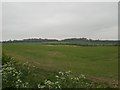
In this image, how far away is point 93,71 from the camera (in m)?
26.6

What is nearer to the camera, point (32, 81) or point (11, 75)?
point (11, 75)

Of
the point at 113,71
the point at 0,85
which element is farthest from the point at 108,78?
the point at 0,85

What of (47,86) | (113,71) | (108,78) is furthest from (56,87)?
(113,71)

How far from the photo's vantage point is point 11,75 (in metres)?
15.0

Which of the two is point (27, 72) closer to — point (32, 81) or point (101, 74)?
point (32, 81)

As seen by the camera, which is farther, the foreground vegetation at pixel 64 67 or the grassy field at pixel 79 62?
the grassy field at pixel 79 62

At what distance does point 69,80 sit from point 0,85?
3.12 metres

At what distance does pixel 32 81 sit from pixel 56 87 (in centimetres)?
402

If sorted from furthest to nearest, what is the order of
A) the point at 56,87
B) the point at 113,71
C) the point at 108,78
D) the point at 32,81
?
the point at 113,71, the point at 108,78, the point at 32,81, the point at 56,87

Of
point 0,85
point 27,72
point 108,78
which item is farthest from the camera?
point 108,78

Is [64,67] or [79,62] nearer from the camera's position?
[64,67]

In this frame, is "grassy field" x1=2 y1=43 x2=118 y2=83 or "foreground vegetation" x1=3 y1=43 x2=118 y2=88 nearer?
"foreground vegetation" x1=3 y1=43 x2=118 y2=88

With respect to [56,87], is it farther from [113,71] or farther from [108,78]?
[113,71]

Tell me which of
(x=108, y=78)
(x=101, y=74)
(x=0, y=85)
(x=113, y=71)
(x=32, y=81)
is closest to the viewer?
(x=0, y=85)
